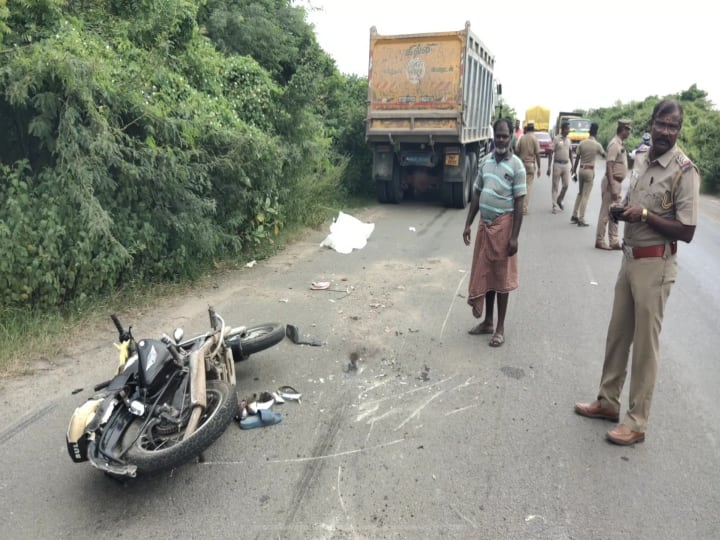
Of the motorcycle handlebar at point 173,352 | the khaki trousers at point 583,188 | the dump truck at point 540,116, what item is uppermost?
the dump truck at point 540,116

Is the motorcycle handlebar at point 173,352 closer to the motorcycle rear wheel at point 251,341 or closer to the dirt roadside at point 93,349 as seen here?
the motorcycle rear wheel at point 251,341

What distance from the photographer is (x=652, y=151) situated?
3.22 metres

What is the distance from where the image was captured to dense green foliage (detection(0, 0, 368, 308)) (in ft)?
16.3

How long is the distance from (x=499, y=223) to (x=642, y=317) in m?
1.66

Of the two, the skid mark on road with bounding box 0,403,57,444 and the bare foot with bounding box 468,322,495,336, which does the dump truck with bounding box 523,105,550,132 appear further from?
the skid mark on road with bounding box 0,403,57,444

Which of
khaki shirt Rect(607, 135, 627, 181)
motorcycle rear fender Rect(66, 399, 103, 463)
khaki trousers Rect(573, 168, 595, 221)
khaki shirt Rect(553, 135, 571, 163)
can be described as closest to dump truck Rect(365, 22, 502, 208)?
khaki shirt Rect(553, 135, 571, 163)

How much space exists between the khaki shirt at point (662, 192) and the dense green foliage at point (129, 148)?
14.2 ft

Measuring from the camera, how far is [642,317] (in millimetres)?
3309

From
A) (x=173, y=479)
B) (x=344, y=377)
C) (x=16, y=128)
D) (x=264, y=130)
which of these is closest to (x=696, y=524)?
(x=344, y=377)

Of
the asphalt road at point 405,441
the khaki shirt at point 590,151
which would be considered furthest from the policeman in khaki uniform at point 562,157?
the asphalt road at point 405,441

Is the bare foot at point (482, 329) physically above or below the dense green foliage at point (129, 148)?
below

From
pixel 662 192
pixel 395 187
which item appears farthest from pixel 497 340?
pixel 395 187

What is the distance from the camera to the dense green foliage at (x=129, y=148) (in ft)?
16.3

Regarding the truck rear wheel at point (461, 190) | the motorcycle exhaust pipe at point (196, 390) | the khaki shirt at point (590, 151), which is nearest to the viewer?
the motorcycle exhaust pipe at point (196, 390)
